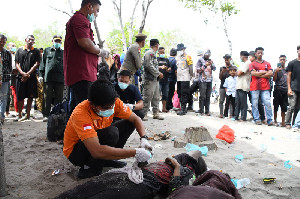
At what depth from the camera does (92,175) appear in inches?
93.9

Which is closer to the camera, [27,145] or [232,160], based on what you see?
[232,160]

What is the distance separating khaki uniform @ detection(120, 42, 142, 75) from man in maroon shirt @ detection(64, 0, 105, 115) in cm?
211

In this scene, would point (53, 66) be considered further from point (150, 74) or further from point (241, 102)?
point (241, 102)

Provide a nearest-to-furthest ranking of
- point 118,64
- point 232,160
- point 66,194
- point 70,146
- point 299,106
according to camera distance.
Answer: point 66,194
point 70,146
point 232,160
point 299,106
point 118,64

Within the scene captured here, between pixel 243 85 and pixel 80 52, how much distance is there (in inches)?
187

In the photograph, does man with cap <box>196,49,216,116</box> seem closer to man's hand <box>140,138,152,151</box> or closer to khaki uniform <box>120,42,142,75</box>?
khaki uniform <box>120,42,142,75</box>

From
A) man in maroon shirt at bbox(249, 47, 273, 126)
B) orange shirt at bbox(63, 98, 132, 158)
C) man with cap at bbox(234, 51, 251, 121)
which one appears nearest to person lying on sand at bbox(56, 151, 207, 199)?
orange shirt at bbox(63, 98, 132, 158)

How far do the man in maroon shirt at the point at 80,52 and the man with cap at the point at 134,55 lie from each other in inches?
83.3

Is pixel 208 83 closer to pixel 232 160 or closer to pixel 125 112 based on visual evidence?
pixel 232 160

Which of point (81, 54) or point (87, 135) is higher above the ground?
point (81, 54)

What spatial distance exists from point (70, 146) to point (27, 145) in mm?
1713

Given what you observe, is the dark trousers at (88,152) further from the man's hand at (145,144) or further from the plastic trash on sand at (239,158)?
the plastic trash on sand at (239,158)

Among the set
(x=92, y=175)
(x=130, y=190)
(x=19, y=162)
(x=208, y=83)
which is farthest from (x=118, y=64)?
(x=130, y=190)

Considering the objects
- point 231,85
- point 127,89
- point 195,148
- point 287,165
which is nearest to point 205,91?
point 231,85
